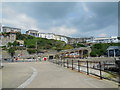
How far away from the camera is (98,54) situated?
309 ft

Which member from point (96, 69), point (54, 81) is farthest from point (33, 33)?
point (54, 81)

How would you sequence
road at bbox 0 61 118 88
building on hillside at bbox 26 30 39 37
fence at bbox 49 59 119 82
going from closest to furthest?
road at bbox 0 61 118 88 < fence at bbox 49 59 119 82 < building on hillside at bbox 26 30 39 37

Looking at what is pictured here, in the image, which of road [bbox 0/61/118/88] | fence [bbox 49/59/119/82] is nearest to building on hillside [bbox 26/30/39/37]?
fence [bbox 49/59/119/82]

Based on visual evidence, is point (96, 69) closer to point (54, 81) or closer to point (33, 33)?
point (54, 81)

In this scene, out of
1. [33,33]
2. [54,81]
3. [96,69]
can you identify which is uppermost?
[33,33]

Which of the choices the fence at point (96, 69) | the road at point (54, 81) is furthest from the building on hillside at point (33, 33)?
the road at point (54, 81)

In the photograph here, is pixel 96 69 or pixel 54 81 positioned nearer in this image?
pixel 54 81

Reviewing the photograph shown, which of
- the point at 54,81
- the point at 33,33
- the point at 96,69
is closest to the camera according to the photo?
the point at 54,81

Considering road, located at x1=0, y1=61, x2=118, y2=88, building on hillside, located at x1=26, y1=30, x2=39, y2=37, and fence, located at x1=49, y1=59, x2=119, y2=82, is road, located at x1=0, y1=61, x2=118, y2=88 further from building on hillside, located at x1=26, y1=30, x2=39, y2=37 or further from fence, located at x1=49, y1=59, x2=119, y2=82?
building on hillside, located at x1=26, y1=30, x2=39, y2=37

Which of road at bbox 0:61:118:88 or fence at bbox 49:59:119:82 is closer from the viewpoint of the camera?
road at bbox 0:61:118:88

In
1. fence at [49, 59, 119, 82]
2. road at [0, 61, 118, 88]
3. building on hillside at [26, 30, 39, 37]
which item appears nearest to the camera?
road at [0, 61, 118, 88]

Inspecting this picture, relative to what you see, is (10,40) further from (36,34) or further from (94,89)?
(94,89)

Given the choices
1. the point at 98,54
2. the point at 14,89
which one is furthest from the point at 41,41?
the point at 14,89

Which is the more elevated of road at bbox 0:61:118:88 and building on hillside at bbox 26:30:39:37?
building on hillside at bbox 26:30:39:37
